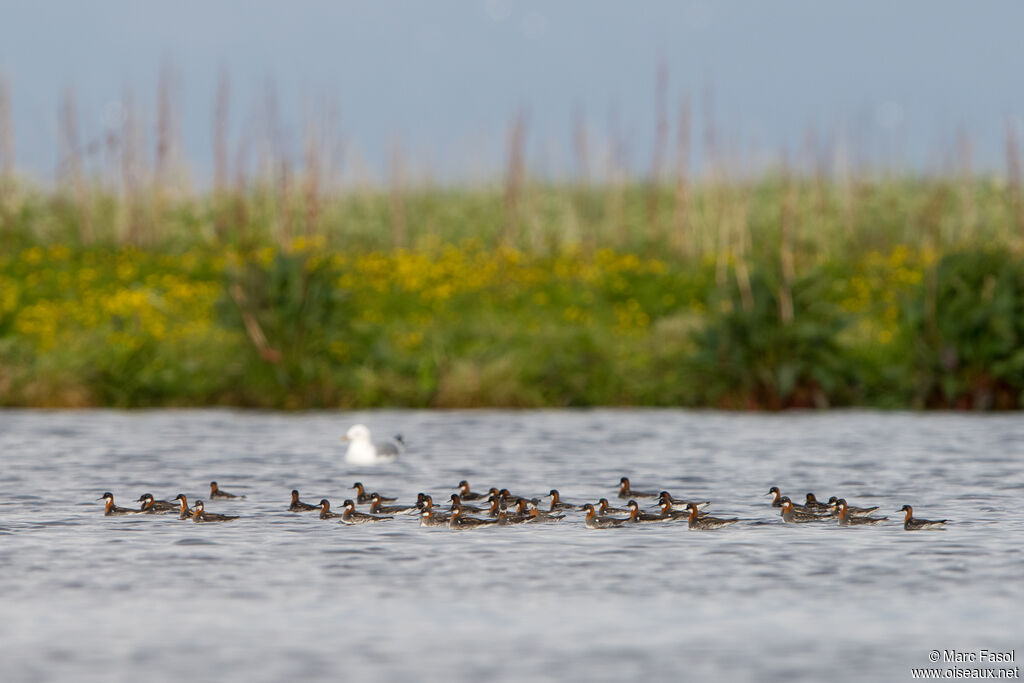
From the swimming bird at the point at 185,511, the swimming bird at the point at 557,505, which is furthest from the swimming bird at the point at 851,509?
the swimming bird at the point at 185,511

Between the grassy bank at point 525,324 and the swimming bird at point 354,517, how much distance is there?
954cm

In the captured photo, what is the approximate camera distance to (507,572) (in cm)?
1155

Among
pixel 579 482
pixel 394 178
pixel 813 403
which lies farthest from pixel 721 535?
pixel 394 178

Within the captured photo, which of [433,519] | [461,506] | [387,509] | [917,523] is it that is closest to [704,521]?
[917,523]

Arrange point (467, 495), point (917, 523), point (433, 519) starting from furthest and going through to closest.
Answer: point (467, 495) < point (433, 519) < point (917, 523)

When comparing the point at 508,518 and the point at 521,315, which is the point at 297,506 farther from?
the point at 521,315

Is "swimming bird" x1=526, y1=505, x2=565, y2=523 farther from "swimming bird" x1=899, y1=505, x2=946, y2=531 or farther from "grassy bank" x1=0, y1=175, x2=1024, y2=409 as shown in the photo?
"grassy bank" x1=0, y1=175, x2=1024, y2=409

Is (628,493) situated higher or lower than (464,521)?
higher

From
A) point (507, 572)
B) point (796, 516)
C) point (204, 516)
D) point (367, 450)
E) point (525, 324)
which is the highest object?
point (525, 324)

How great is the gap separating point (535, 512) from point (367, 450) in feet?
16.3

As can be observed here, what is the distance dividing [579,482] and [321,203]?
17.4 m

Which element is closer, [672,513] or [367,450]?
[672,513]

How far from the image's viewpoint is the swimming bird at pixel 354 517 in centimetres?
1398

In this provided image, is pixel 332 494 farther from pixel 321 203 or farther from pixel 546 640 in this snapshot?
pixel 321 203
